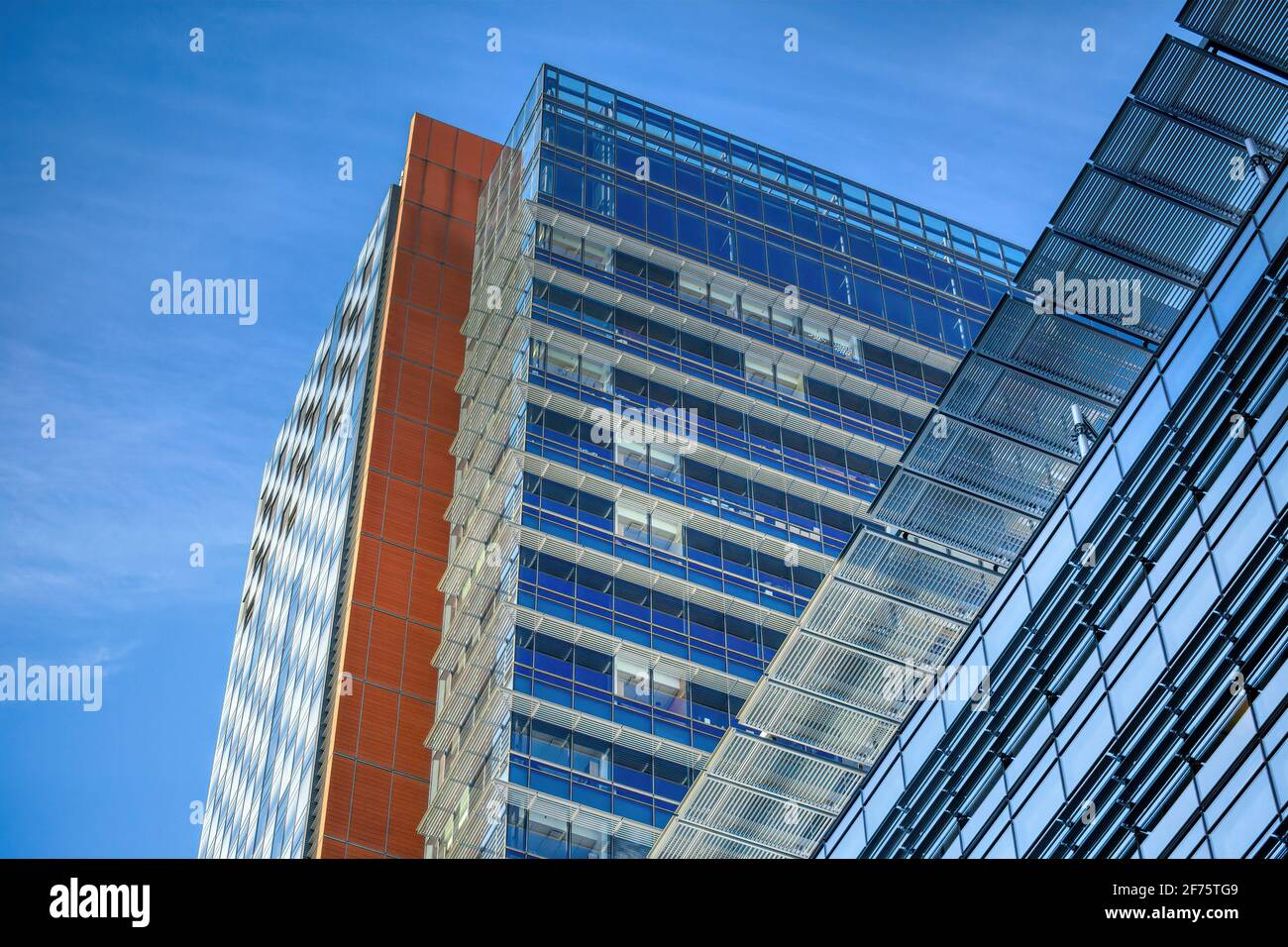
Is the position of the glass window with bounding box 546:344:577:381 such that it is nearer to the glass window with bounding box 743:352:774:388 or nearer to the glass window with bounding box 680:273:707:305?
the glass window with bounding box 680:273:707:305

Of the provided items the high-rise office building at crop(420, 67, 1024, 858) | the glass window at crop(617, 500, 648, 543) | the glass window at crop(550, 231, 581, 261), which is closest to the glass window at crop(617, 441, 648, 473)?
the high-rise office building at crop(420, 67, 1024, 858)

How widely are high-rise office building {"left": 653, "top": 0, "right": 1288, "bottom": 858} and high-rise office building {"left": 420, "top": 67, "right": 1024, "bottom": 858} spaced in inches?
641

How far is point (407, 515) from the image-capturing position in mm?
68812

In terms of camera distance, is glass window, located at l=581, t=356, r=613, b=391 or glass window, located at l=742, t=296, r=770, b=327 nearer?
glass window, located at l=581, t=356, r=613, b=391

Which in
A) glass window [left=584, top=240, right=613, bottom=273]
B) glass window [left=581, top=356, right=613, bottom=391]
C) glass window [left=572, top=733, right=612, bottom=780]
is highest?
glass window [left=584, top=240, right=613, bottom=273]

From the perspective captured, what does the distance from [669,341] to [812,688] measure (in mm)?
36383

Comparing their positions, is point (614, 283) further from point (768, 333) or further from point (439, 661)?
point (439, 661)

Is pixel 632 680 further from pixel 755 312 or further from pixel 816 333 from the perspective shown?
pixel 816 333

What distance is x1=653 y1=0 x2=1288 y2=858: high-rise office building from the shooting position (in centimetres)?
2303

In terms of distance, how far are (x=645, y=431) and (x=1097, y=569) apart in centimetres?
4060

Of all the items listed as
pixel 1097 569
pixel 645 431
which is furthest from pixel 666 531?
pixel 1097 569

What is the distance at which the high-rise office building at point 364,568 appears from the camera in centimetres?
5981
